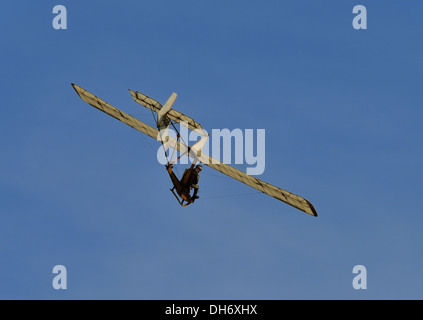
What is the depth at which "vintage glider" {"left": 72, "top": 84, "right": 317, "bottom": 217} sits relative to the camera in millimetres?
52438

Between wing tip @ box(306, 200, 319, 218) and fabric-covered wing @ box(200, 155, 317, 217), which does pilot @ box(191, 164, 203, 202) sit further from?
wing tip @ box(306, 200, 319, 218)

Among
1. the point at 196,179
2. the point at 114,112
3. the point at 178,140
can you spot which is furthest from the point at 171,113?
the point at 114,112

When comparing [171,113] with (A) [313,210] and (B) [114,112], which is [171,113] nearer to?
(B) [114,112]

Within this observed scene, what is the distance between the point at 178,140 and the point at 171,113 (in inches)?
79.6

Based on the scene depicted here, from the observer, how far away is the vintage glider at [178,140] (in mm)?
52438

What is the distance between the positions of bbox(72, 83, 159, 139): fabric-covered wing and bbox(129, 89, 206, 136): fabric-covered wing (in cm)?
333

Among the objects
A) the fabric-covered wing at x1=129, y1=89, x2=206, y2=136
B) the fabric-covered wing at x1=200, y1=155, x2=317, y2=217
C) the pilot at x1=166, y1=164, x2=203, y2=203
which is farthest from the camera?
the fabric-covered wing at x1=200, y1=155, x2=317, y2=217

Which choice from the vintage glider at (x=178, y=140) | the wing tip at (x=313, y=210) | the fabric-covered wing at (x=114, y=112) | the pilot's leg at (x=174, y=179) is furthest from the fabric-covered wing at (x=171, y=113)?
the wing tip at (x=313, y=210)

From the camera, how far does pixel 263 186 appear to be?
2184 inches

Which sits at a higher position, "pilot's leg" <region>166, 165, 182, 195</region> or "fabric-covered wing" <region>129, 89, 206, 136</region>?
"fabric-covered wing" <region>129, 89, 206, 136</region>

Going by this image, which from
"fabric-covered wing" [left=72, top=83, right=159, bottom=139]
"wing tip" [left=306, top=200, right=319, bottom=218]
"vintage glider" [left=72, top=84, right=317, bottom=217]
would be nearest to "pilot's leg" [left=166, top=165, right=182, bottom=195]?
"vintage glider" [left=72, top=84, right=317, bottom=217]
